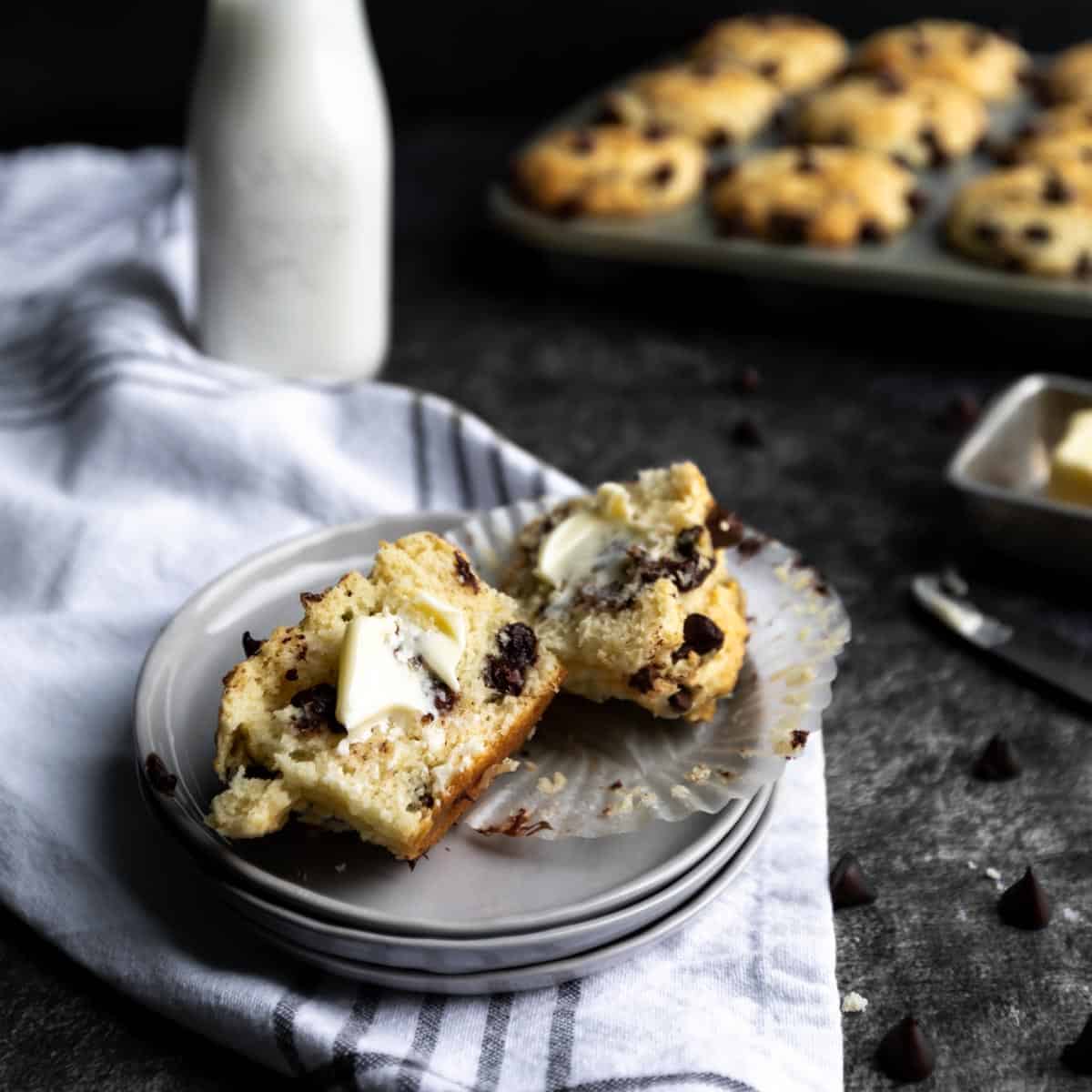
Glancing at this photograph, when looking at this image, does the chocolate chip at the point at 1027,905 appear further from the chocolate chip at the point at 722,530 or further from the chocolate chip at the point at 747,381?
the chocolate chip at the point at 747,381

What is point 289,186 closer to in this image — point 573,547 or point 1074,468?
point 573,547

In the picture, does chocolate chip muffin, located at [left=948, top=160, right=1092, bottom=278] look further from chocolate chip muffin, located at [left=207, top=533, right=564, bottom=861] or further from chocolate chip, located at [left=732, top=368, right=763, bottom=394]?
chocolate chip muffin, located at [left=207, top=533, right=564, bottom=861]

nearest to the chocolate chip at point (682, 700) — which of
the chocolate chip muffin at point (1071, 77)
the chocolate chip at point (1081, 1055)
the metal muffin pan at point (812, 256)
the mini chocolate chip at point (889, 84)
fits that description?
the chocolate chip at point (1081, 1055)

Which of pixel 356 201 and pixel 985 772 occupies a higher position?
pixel 356 201

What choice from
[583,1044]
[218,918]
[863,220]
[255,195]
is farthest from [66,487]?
[863,220]

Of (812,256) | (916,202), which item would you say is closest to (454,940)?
(812,256)

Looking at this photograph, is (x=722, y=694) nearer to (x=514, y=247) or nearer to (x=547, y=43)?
(x=514, y=247)
